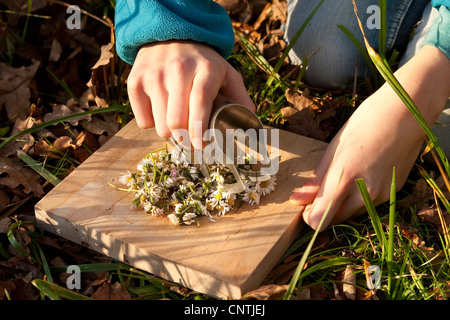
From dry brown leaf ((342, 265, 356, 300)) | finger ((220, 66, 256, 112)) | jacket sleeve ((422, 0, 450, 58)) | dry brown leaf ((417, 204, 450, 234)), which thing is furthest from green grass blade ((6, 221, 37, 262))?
jacket sleeve ((422, 0, 450, 58))

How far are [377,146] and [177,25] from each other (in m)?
0.65

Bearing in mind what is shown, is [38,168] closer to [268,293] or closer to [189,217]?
[189,217]

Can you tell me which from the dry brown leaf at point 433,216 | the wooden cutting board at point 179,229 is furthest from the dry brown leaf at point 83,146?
the dry brown leaf at point 433,216

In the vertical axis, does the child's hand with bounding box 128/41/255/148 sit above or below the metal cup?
above

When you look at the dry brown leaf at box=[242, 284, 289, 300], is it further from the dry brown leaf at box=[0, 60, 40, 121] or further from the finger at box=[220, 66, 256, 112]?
the dry brown leaf at box=[0, 60, 40, 121]

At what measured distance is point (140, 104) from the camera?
1.49 metres

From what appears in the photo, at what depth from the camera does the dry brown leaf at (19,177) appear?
1.71 meters

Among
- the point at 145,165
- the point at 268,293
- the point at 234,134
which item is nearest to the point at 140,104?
the point at 145,165

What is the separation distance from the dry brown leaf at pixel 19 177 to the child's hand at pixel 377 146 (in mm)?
811

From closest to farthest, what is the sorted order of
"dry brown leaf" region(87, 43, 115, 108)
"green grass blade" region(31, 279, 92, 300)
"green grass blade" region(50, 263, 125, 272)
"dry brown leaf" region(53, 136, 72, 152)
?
"green grass blade" region(31, 279, 92, 300), "green grass blade" region(50, 263, 125, 272), "dry brown leaf" region(53, 136, 72, 152), "dry brown leaf" region(87, 43, 115, 108)

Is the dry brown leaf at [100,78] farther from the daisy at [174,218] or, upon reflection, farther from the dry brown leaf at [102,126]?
the daisy at [174,218]

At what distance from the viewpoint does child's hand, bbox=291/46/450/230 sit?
4.86ft

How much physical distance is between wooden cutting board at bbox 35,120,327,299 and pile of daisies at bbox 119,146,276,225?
0.09ft
